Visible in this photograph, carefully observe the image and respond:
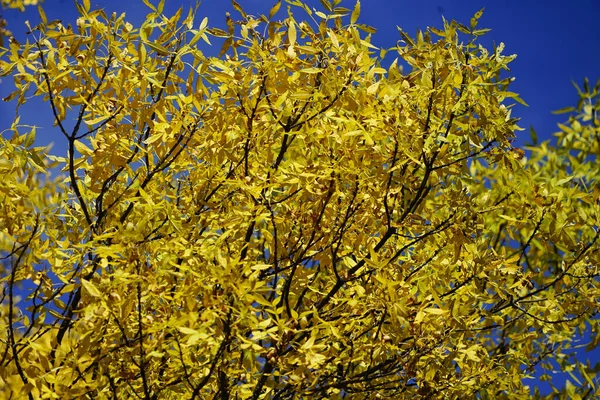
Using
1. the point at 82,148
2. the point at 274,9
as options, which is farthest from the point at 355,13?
the point at 82,148

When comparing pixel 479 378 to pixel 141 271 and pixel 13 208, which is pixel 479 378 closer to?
pixel 141 271

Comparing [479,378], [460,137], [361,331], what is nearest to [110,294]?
[361,331]

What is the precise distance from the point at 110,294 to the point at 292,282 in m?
1.02

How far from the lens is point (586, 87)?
6.95 meters

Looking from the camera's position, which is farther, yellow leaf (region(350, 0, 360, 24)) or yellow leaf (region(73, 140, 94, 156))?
yellow leaf (region(73, 140, 94, 156))

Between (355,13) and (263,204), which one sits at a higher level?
(355,13)

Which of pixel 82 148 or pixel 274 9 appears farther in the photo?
pixel 82 148

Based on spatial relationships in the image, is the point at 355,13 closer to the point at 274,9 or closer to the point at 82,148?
the point at 274,9

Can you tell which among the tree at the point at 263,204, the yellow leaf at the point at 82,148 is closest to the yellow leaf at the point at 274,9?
Result: the tree at the point at 263,204

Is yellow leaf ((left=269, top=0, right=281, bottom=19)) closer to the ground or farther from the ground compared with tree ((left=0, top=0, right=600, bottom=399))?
farther from the ground

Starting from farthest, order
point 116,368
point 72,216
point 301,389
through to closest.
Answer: point 72,216 < point 116,368 < point 301,389

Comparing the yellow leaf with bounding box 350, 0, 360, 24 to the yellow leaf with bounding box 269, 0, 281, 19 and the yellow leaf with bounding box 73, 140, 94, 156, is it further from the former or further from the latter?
the yellow leaf with bounding box 73, 140, 94, 156

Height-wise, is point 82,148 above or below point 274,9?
below

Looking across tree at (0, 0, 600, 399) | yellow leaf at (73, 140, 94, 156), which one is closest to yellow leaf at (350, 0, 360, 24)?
tree at (0, 0, 600, 399)
